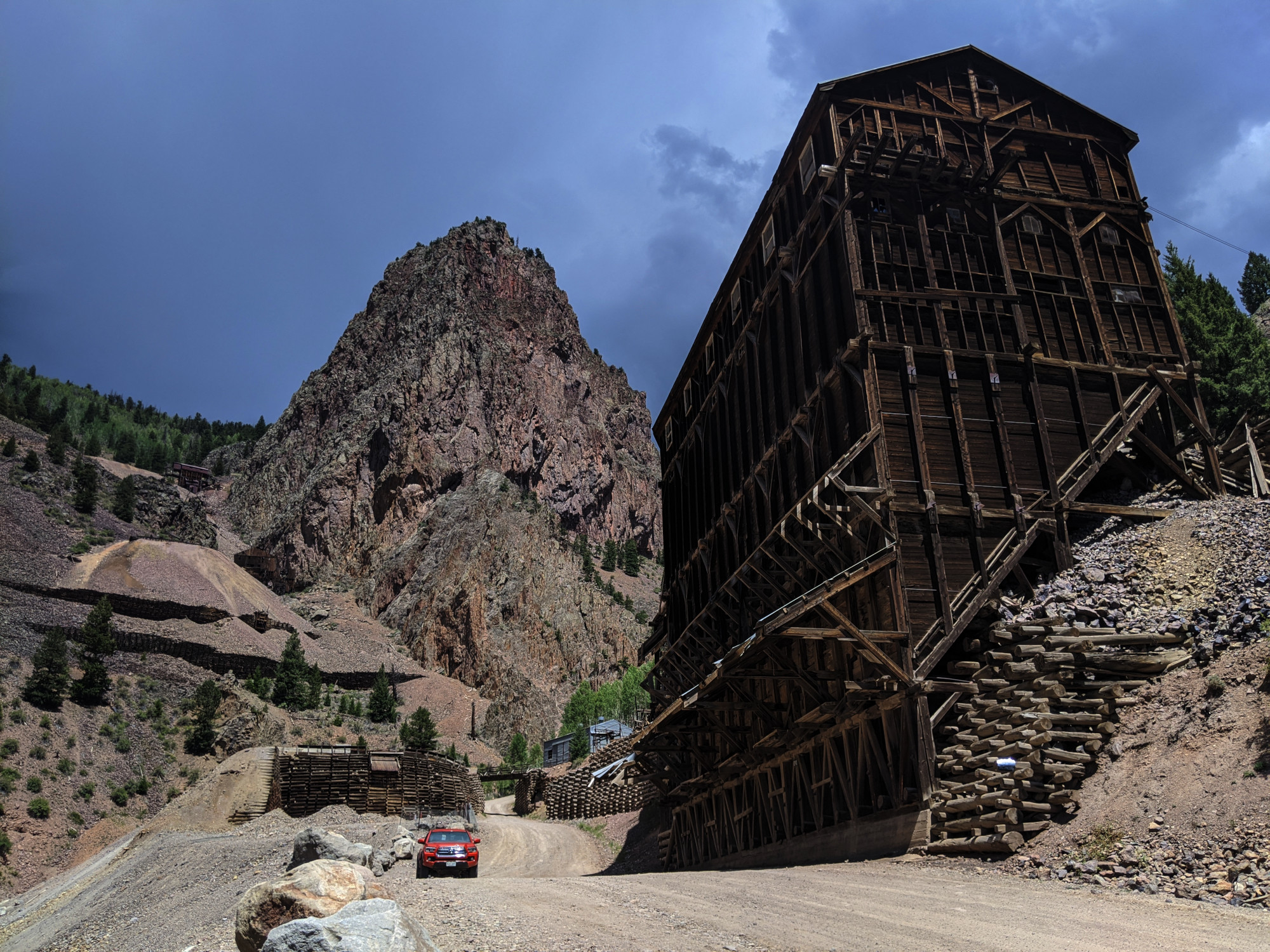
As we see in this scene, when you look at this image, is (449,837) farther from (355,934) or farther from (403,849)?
(355,934)

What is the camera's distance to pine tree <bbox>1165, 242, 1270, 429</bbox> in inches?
1554

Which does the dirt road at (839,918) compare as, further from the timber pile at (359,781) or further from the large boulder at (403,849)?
the timber pile at (359,781)

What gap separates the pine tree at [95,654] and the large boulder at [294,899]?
6455 cm

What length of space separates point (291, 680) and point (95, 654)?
1858cm

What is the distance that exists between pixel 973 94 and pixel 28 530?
101 metres

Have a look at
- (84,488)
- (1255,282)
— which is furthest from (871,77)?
(84,488)

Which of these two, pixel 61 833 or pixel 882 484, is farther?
pixel 61 833

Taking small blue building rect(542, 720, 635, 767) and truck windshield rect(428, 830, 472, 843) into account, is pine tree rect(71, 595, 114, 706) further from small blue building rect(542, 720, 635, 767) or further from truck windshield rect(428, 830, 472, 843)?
truck windshield rect(428, 830, 472, 843)

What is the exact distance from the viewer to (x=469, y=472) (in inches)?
5364

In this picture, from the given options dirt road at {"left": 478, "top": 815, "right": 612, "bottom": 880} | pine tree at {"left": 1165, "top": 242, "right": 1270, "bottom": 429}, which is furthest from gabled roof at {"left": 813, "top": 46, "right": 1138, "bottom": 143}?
dirt road at {"left": 478, "top": 815, "right": 612, "bottom": 880}

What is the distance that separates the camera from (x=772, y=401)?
99.1ft

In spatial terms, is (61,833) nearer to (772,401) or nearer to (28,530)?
(772,401)

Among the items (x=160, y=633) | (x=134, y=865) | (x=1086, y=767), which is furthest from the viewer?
(x=160, y=633)

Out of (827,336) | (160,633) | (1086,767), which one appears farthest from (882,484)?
(160,633)
